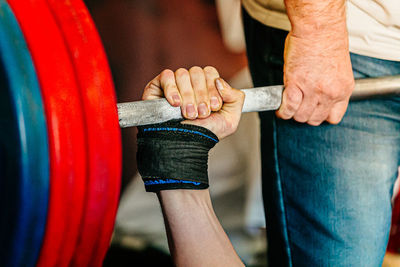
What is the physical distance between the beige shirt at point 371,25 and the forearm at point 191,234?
0.38 metres

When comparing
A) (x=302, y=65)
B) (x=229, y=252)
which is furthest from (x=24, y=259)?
(x=302, y=65)

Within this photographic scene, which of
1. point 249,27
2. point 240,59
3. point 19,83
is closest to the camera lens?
point 19,83

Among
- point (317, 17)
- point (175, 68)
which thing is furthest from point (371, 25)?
point (175, 68)

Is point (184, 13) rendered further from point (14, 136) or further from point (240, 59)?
point (14, 136)

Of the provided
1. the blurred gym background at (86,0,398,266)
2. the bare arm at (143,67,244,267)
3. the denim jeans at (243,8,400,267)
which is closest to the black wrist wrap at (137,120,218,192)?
the bare arm at (143,67,244,267)

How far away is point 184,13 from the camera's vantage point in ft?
6.25

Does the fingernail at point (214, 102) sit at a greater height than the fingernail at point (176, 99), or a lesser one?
lesser

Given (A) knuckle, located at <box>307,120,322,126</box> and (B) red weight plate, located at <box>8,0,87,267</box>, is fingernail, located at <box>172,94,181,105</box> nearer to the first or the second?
(B) red weight plate, located at <box>8,0,87,267</box>

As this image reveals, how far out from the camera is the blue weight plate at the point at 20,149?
1.31 ft

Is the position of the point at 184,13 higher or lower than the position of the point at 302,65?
higher

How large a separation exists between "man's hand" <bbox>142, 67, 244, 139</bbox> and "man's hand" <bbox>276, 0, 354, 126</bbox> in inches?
3.9

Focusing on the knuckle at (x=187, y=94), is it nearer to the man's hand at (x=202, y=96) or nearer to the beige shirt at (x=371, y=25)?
the man's hand at (x=202, y=96)

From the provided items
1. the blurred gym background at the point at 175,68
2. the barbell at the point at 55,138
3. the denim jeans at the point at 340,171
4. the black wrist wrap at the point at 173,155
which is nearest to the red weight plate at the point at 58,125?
the barbell at the point at 55,138

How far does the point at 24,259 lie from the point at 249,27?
64cm
